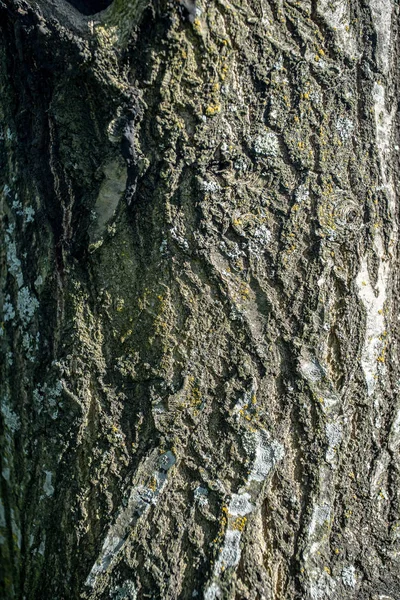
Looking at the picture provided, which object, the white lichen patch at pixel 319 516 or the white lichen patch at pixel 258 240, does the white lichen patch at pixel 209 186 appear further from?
the white lichen patch at pixel 319 516

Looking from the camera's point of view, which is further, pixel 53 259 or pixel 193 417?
pixel 53 259

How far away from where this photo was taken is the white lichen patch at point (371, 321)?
1.38 metres

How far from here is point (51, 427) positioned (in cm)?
142

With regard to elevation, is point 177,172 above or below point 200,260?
above

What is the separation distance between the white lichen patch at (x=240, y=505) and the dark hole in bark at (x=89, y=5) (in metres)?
1.38

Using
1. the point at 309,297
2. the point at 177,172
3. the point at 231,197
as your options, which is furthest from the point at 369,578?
the point at 177,172

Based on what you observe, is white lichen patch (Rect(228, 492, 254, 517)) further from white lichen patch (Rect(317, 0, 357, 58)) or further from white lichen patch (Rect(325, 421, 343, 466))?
white lichen patch (Rect(317, 0, 357, 58))

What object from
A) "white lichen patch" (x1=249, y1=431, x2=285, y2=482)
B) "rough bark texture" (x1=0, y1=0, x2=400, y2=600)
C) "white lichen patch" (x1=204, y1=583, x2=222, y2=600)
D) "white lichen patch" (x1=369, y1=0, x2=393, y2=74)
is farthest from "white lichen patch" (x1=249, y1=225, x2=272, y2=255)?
"white lichen patch" (x1=204, y1=583, x2=222, y2=600)

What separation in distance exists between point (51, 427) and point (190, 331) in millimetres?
488

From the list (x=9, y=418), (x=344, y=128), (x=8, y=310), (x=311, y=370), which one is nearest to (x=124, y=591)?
(x=9, y=418)

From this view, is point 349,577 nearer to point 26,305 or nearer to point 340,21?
point 26,305

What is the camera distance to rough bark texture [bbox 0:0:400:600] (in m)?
1.28

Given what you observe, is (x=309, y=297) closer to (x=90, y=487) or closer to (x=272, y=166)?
(x=272, y=166)

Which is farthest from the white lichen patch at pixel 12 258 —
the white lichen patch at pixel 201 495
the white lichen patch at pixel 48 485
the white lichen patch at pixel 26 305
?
the white lichen patch at pixel 201 495
